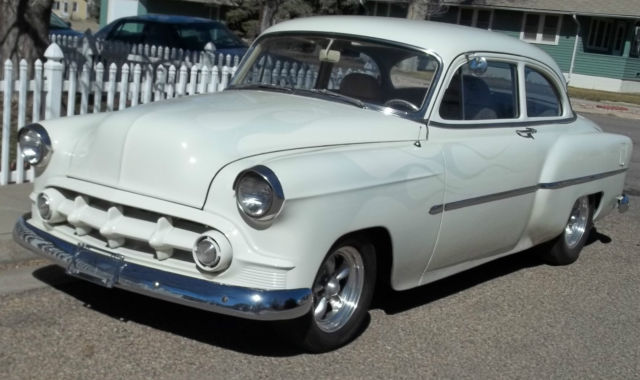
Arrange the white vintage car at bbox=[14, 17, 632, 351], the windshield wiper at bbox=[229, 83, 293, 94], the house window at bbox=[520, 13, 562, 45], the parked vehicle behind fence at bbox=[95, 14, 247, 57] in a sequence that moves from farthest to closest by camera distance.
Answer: the house window at bbox=[520, 13, 562, 45]
the parked vehicle behind fence at bbox=[95, 14, 247, 57]
the windshield wiper at bbox=[229, 83, 293, 94]
the white vintage car at bbox=[14, 17, 632, 351]

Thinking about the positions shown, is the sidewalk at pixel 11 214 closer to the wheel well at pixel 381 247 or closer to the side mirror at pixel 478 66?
the wheel well at pixel 381 247

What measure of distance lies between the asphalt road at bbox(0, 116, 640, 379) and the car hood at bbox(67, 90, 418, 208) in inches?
32.3

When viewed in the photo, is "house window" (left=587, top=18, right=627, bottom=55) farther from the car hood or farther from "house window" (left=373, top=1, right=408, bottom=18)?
the car hood

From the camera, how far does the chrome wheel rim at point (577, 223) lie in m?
7.07

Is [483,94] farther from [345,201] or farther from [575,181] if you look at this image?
[345,201]

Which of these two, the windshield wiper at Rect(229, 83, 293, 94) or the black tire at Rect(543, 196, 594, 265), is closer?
the windshield wiper at Rect(229, 83, 293, 94)

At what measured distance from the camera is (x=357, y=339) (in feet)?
16.2

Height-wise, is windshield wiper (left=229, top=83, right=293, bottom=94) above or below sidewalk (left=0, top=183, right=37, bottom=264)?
above

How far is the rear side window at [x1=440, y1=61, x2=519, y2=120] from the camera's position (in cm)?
554

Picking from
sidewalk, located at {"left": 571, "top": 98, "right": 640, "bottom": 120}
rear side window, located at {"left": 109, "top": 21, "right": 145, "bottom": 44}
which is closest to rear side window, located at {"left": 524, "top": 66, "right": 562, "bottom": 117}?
Result: rear side window, located at {"left": 109, "top": 21, "right": 145, "bottom": 44}

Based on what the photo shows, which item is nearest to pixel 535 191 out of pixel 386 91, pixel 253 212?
pixel 386 91

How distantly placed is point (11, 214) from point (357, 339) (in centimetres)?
298

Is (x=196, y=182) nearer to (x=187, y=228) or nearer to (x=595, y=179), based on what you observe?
(x=187, y=228)

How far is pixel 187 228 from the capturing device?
4.30 meters
